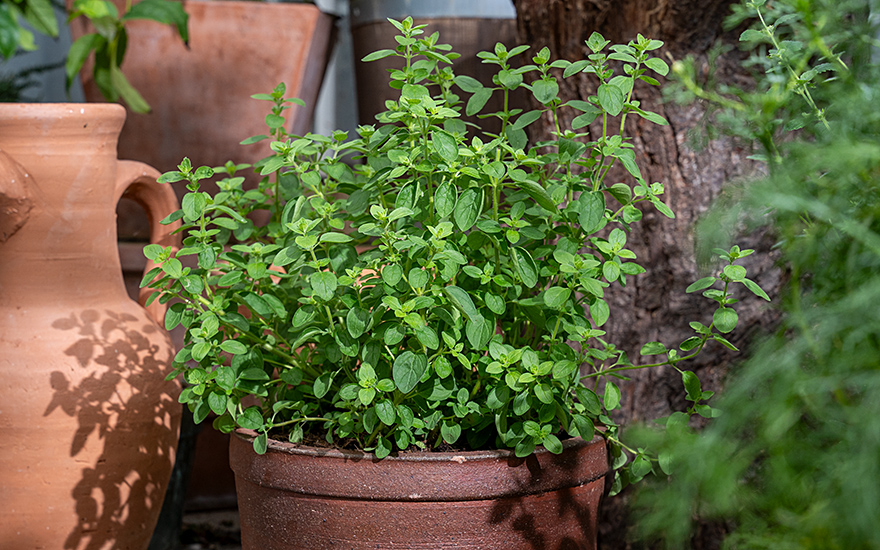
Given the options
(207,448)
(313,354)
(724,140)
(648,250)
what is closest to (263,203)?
(313,354)

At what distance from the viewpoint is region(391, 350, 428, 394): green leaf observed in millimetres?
787

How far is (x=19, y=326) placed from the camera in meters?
1.11

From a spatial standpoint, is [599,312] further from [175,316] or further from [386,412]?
[175,316]

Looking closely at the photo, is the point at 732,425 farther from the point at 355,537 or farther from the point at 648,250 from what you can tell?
the point at 648,250

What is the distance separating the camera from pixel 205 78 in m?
1.72

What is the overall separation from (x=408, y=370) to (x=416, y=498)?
0.44ft

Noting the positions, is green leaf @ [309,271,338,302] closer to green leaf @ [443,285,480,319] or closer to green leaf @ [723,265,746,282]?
green leaf @ [443,285,480,319]

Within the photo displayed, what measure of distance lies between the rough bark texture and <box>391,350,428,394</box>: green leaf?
54cm

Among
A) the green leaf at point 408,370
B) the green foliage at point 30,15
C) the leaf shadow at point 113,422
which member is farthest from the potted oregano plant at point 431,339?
the green foliage at point 30,15

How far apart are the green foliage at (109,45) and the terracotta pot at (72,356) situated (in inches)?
19.9

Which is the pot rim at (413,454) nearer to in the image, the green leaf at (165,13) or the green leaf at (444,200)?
the green leaf at (444,200)

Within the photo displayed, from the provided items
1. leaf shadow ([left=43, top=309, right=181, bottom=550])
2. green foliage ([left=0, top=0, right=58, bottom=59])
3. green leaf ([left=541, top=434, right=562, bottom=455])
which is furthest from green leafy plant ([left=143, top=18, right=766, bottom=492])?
green foliage ([left=0, top=0, right=58, bottom=59])

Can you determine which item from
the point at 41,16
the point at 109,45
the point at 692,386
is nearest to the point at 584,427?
the point at 692,386

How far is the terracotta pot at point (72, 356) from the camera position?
1.06m
